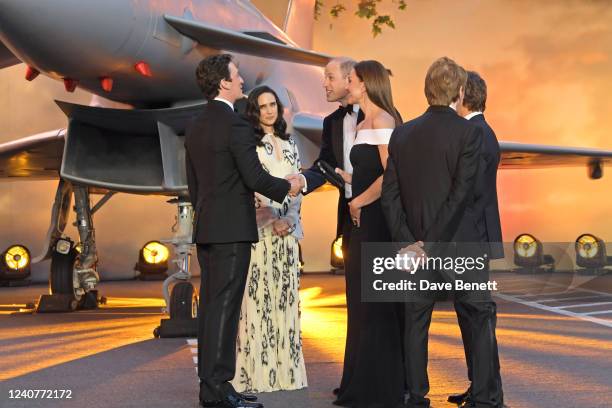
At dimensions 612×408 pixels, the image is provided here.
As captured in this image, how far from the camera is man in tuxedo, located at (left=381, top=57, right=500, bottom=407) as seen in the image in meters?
3.47

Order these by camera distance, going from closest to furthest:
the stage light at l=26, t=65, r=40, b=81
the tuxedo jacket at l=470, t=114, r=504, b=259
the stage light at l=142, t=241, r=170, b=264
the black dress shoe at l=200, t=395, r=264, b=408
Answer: the tuxedo jacket at l=470, t=114, r=504, b=259
the black dress shoe at l=200, t=395, r=264, b=408
the stage light at l=26, t=65, r=40, b=81
the stage light at l=142, t=241, r=170, b=264

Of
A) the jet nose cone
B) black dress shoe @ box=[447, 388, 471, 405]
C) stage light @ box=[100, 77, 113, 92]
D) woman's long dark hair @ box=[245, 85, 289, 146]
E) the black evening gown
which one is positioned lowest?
black dress shoe @ box=[447, 388, 471, 405]

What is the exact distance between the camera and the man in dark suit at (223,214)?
12.7 ft

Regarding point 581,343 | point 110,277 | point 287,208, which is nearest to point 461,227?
point 287,208

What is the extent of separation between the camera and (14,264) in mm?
14648

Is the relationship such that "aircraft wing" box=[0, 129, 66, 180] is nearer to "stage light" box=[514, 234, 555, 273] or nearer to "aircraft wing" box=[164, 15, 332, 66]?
"aircraft wing" box=[164, 15, 332, 66]

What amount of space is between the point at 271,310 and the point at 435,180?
1.37 m

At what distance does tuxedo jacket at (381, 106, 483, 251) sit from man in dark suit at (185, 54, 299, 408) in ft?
2.16

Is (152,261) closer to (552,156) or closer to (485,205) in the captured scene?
(552,156)

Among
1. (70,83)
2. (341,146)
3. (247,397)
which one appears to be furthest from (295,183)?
(70,83)

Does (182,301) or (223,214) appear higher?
(223,214)

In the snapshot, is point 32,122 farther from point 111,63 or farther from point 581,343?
point 581,343

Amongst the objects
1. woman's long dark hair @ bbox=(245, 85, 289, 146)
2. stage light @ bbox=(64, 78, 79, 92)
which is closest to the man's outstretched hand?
woman's long dark hair @ bbox=(245, 85, 289, 146)

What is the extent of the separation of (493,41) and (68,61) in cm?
1057
